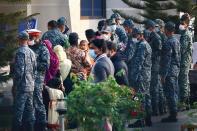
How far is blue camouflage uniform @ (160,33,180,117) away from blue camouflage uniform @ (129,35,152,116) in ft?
1.89

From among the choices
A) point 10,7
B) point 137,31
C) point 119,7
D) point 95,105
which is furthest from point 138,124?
point 119,7

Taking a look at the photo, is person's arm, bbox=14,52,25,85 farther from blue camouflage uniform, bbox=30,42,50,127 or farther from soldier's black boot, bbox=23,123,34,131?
soldier's black boot, bbox=23,123,34,131

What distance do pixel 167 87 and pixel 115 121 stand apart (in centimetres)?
583

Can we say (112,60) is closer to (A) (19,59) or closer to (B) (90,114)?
(A) (19,59)

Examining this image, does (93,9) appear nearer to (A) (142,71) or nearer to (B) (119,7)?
(B) (119,7)

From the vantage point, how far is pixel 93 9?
22.1 metres

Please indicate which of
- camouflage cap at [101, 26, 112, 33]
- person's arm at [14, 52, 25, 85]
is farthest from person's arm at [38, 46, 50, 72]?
camouflage cap at [101, 26, 112, 33]

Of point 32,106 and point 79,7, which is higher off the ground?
point 79,7

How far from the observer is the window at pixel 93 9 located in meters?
21.9

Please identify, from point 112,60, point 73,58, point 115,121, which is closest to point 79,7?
point 73,58

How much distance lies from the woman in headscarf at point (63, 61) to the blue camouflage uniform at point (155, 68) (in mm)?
2283

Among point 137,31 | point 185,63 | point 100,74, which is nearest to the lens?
point 100,74

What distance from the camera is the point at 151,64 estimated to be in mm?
14188

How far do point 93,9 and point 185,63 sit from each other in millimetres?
7624
